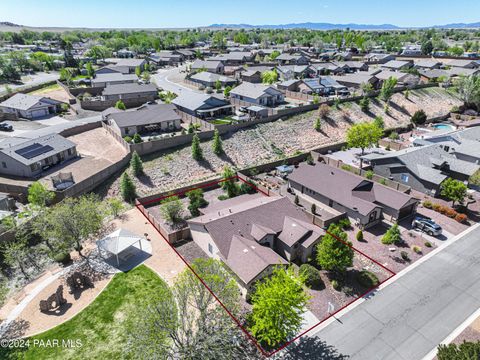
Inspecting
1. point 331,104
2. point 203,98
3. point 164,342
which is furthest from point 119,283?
point 331,104

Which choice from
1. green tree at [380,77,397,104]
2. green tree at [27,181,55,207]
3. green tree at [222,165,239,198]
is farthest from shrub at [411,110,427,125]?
green tree at [27,181,55,207]

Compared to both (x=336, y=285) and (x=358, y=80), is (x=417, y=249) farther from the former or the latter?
(x=358, y=80)

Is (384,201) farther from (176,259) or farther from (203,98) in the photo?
(203,98)

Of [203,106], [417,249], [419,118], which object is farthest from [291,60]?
[417,249]

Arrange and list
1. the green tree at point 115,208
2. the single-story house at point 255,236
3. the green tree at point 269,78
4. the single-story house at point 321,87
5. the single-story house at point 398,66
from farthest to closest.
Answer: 1. the single-story house at point 398,66
2. the green tree at point 269,78
3. the single-story house at point 321,87
4. the green tree at point 115,208
5. the single-story house at point 255,236

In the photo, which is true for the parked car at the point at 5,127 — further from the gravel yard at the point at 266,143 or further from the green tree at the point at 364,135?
the green tree at the point at 364,135

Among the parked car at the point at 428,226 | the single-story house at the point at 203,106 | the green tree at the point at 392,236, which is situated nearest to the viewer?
the green tree at the point at 392,236

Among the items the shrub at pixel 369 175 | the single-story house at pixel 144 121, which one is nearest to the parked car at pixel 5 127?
the single-story house at pixel 144 121
